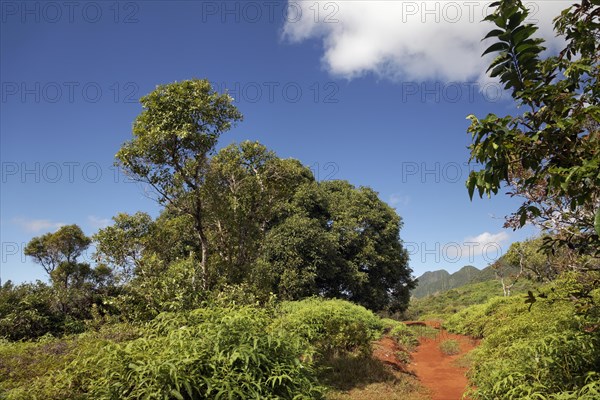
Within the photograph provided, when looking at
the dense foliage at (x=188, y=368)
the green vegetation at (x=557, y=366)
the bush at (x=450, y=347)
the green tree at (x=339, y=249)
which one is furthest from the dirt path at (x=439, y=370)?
the green tree at (x=339, y=249)

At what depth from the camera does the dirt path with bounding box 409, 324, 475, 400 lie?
30.5ft

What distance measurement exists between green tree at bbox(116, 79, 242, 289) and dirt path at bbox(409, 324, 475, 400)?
21.5 feet

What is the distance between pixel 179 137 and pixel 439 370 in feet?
34.1

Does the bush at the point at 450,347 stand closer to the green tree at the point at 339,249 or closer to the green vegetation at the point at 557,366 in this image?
→ the green tree at the point at 339,249

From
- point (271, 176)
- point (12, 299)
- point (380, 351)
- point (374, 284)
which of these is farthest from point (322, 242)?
point (12, 299)

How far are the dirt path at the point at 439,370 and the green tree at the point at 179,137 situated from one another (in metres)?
6.54

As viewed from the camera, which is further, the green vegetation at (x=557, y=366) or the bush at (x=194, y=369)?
the green vegetation at (x=557, y=366)

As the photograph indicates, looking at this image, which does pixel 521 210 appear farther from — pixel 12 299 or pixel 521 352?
pixel 12 299

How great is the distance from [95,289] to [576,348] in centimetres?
2546

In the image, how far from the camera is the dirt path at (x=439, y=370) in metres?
9.29

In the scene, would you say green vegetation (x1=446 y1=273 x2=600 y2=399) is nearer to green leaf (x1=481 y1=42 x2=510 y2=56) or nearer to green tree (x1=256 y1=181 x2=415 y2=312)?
green leaf (x1=481 y1=42 x2=510 y2=56)

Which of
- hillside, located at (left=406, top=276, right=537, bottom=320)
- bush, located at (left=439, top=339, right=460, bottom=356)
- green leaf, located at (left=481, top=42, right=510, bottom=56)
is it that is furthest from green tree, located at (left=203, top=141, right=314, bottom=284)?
hillside, located at (left=406, top=276, right=537, bottom=320)

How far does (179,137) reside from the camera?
8578 mm

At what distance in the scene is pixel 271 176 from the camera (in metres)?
11.1
